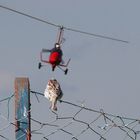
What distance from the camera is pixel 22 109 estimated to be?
8336 millimetres

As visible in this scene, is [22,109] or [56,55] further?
[56,55]

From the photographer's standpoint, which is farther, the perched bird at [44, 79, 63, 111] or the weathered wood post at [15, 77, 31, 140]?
the perched bird at [44, 79, 63, 111]

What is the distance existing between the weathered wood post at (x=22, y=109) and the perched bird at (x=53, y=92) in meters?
Result: 0.55

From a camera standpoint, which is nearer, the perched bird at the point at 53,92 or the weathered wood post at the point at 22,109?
the weathered wood post at the point at 22,109

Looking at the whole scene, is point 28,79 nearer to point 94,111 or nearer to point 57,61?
point 94,111

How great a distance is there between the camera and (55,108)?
355 inches

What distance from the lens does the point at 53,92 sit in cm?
898

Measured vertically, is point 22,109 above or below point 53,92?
below

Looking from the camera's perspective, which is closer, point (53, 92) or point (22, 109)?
point (22, 109)

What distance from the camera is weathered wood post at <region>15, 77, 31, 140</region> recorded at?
8.28m

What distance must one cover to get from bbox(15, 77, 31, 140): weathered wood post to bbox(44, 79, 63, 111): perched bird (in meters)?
0.55

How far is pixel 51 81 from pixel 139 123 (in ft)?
8.22

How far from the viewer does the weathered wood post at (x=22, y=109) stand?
8.28m

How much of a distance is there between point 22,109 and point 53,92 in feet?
2.49
